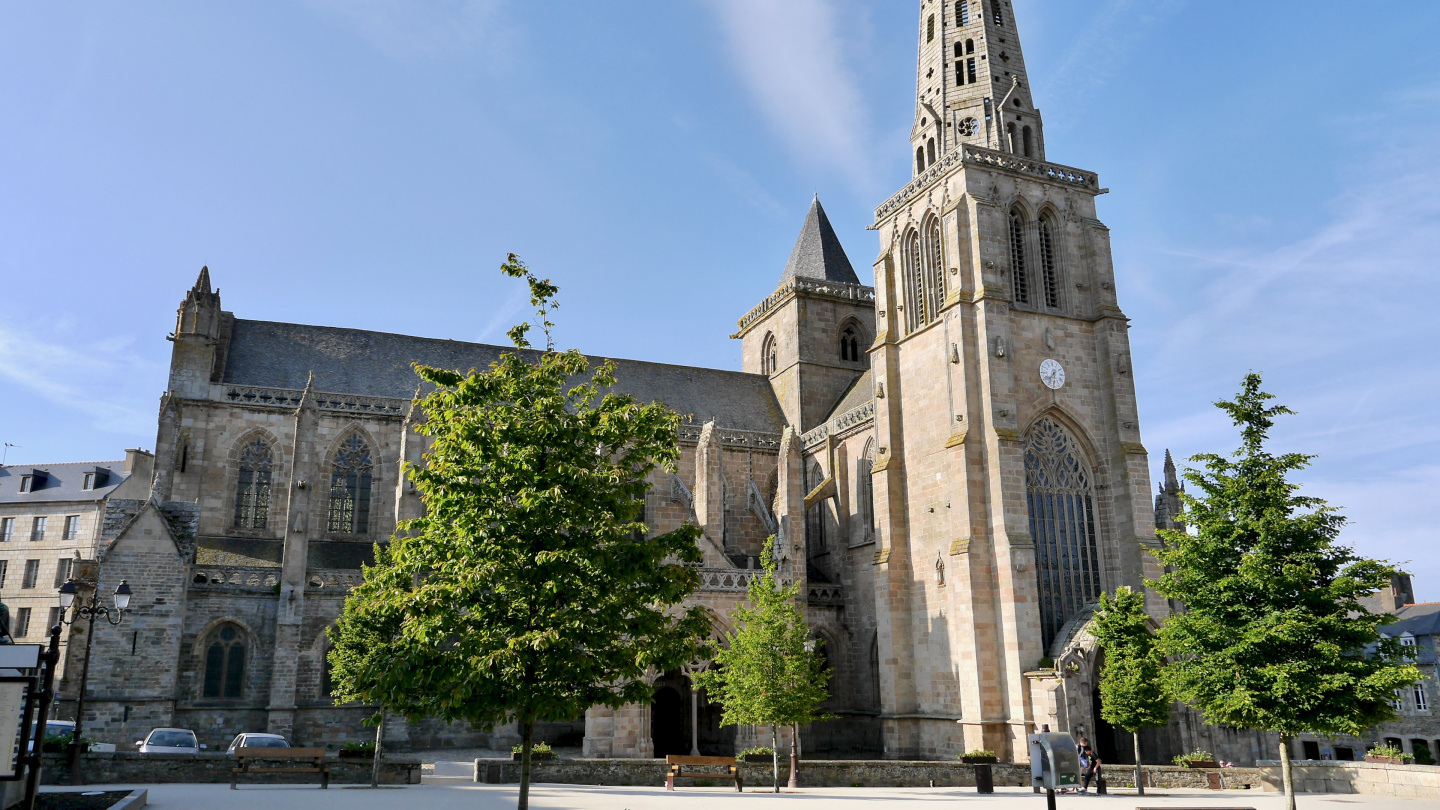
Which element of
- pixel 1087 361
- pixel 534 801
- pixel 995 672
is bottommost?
pixel 534 801

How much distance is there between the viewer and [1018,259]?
1458 inches

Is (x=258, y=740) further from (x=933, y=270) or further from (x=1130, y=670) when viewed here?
(x=933, y=270)

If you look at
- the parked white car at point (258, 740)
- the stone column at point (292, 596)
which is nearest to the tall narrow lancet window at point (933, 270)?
the stone column at point (292, 596)

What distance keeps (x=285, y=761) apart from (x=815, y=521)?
24.3 metres

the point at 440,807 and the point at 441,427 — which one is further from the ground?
the point at 441,427

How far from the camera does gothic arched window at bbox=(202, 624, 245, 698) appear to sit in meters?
31.0

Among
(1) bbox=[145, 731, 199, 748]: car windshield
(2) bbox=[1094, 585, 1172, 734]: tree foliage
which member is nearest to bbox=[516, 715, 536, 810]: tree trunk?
(1) bbox=[145, 731, 199, 748]: car windshield

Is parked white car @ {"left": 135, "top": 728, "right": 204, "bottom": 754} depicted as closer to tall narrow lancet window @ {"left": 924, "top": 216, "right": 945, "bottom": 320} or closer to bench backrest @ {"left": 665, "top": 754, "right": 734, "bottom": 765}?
bench backrest @ {"left": 665, "top": 754, "right": 734, "bottom": 765}

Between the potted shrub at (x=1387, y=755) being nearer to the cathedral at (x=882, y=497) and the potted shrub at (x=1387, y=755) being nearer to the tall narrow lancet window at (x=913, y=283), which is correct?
the cathedral at (x=882, y=497)

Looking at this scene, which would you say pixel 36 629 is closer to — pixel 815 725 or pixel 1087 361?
pixel 815 725

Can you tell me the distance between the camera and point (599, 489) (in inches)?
563

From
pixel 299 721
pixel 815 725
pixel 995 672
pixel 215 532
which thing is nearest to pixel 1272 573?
pixel 995 672

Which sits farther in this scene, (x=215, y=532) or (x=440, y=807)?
(x=215, y=532)

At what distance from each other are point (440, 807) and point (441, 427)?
23.9 feet
